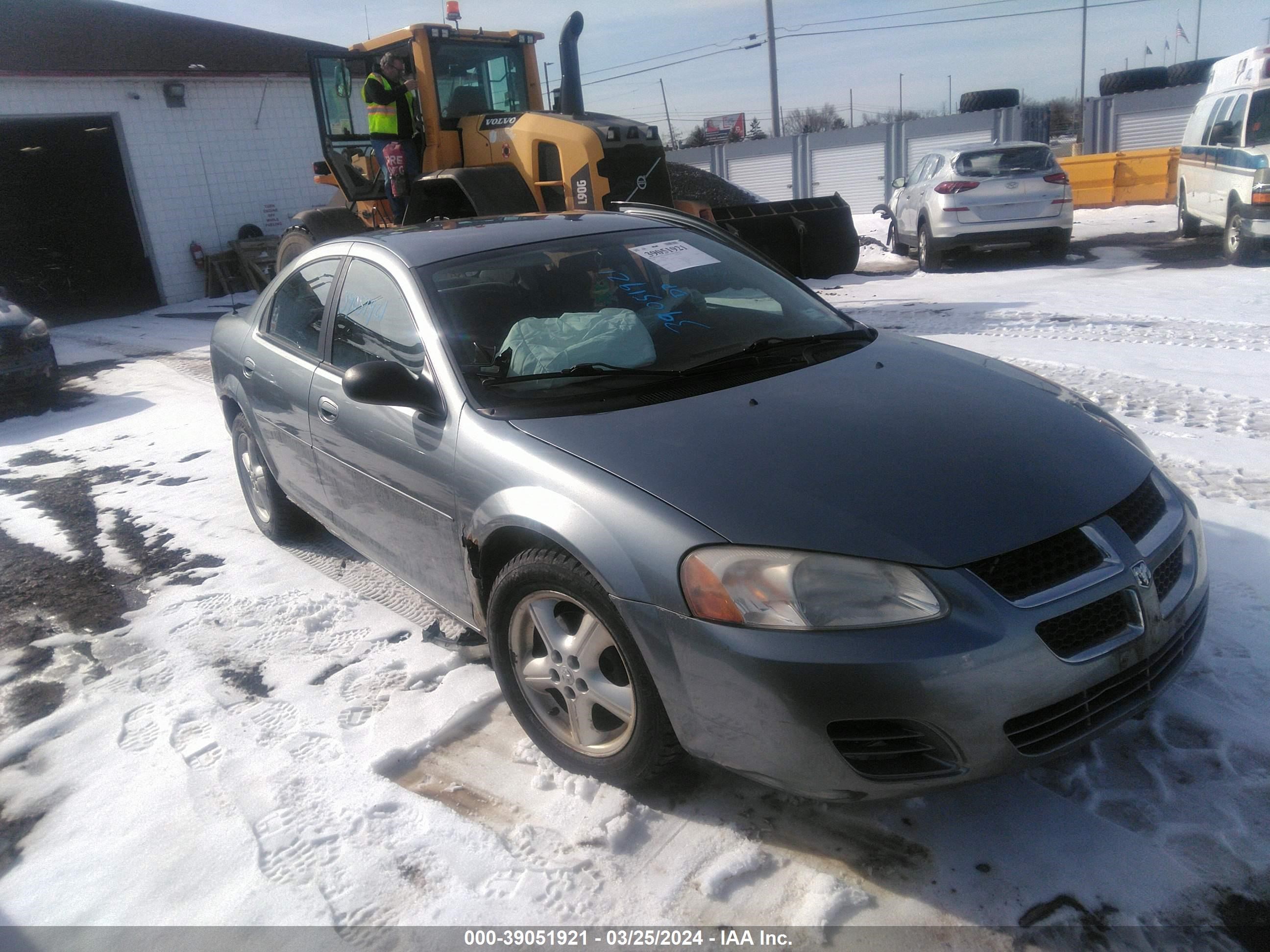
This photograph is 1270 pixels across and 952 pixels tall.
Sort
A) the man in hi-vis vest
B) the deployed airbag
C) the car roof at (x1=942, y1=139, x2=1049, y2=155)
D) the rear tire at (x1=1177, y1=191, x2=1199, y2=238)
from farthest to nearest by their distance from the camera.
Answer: the rear tire at (x1=1177, y1=191, x2=1199, y2=238) < the car roof at (x1=942, y1=139, x2=1049, y2=155) < the man in hi-vis vest < the deployed airbag

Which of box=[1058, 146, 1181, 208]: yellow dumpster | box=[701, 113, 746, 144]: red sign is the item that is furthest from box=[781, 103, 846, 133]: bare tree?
box=[1058, 146, 1181, 208]: yellow dumpster

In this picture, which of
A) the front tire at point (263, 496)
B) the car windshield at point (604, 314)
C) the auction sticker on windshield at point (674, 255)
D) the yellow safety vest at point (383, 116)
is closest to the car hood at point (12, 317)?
the yellow safety vest at point (383, 116)

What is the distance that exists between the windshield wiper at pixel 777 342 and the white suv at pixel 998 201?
9269 mm

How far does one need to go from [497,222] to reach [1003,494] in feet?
7.89

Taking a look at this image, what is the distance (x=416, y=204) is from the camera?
9.01 metres

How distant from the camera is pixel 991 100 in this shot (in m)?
26.8

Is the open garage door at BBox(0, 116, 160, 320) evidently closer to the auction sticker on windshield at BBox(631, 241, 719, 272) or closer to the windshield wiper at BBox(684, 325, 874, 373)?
the auction sticker on windshield at BBox(631, 241, 719, 272)

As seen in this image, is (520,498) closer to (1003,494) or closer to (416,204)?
(1003,494)

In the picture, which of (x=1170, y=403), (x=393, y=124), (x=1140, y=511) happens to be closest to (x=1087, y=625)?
(x=1140, y=511)

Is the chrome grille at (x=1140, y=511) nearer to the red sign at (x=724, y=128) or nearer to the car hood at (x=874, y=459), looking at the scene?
the car hood at (x=874, y=459)

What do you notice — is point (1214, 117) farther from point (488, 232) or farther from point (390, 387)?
point (390, 387)

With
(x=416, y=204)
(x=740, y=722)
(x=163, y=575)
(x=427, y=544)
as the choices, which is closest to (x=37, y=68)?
(x=416, y=204)

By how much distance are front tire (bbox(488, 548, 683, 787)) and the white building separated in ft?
59.6

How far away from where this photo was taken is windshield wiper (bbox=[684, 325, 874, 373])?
10.0ft
